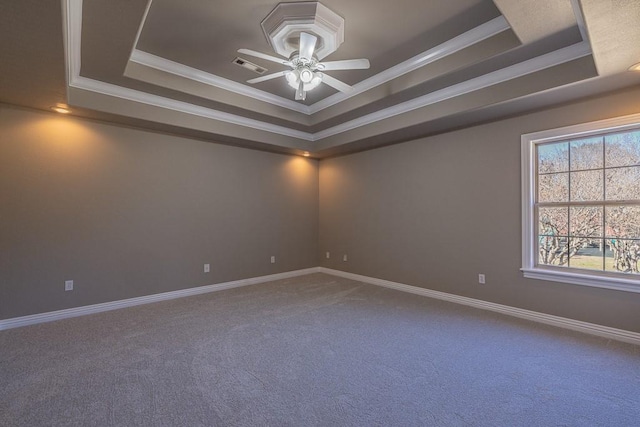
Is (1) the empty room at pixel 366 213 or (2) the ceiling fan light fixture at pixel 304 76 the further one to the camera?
(2) the ceiling fan light fixture at pixel 304 76

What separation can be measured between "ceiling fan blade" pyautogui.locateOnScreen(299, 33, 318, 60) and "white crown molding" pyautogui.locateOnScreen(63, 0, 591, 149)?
1263 mm

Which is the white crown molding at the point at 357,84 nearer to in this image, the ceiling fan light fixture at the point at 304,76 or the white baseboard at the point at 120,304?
the ceiling fan light fixture at the point at 304,76

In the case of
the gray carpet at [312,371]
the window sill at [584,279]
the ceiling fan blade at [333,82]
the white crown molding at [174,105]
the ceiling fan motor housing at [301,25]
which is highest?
the ceiling fan motor housing at [301,25]

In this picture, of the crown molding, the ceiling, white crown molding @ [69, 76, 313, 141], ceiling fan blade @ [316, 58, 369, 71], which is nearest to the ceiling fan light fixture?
ceiling fan blade @ [316, 58, 369, 71]

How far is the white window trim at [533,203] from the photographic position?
2875 mm

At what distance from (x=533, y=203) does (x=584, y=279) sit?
3.02ft

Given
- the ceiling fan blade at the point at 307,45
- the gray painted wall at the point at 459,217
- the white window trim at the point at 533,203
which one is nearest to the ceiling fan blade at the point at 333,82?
the ceiling fan blade at the point at 307,45

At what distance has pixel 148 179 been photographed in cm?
412

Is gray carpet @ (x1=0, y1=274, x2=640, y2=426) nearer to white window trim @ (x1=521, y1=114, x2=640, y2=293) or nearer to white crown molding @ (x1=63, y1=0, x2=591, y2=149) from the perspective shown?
white window trim @ (x1=521, y1=114, x2=640, y2=293)

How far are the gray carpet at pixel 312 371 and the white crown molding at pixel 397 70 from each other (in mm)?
2505

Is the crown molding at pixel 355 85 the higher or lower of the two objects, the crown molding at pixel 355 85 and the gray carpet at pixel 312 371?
the higher

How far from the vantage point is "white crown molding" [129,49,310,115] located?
3239mm

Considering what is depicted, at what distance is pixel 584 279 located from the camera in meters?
3.08

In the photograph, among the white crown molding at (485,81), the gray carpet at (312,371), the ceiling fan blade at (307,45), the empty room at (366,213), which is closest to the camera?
the gray carpet at (312,371)
